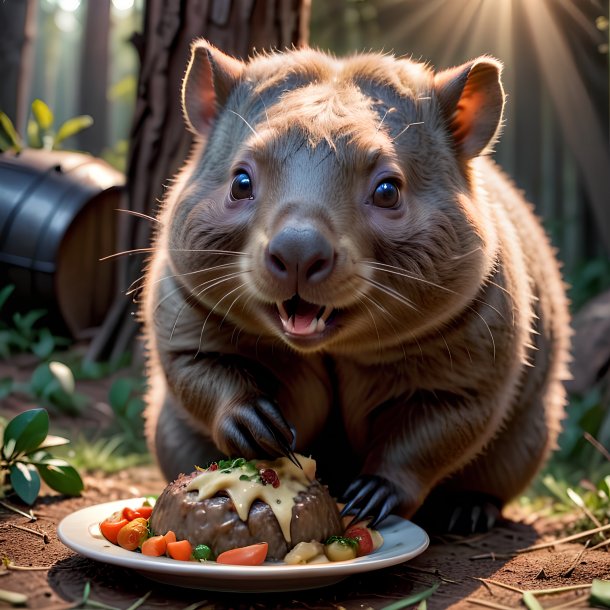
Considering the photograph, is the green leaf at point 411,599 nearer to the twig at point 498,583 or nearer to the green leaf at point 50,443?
the twig at point 498,583

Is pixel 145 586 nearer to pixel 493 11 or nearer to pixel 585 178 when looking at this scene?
pixel 585 178

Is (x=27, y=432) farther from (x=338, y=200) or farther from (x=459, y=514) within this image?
(x=459, y=514)

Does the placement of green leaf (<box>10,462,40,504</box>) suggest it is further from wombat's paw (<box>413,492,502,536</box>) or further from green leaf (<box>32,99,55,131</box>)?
green leaf (<box>32,99,55,131</box>)

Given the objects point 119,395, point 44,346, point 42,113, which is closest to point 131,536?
point 119,395

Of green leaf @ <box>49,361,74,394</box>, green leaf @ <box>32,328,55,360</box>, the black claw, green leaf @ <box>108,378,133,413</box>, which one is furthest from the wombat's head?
green leaf @ <box>32,328,55,360</box>

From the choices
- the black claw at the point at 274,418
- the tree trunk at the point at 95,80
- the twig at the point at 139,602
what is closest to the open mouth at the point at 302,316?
the black claw at the point at 274,418

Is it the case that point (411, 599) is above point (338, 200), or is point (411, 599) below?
below
